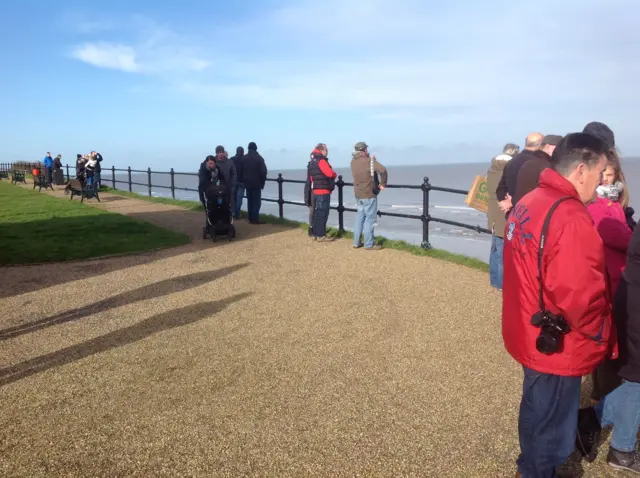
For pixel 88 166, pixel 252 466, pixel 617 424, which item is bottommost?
pixel 252 466

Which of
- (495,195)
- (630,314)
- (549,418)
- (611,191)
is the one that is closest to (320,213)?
(495,195)

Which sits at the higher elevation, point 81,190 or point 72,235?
point 81,190

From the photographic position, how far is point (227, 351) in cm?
516

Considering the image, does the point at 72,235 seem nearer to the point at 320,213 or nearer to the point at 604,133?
the point at 320,213

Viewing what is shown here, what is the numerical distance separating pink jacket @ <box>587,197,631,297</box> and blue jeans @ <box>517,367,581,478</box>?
810 millimetres

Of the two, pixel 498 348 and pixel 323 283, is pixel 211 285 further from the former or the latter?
pixel 498 348

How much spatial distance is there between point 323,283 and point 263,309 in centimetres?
138

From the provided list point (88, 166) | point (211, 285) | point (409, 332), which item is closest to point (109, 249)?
point (211, 285)

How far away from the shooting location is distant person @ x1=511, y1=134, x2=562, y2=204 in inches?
207

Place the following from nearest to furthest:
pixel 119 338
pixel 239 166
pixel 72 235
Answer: pixel 119 338
pixel 72 235
pixel 239 166

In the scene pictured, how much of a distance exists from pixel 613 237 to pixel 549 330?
1.01m

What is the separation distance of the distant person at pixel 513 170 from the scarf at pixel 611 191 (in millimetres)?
2412

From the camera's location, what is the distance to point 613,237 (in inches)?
123

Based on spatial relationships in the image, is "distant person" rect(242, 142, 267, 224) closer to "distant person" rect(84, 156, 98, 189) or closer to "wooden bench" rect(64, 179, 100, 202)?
"wooden bench" rect(64, 179, 100, 202)
